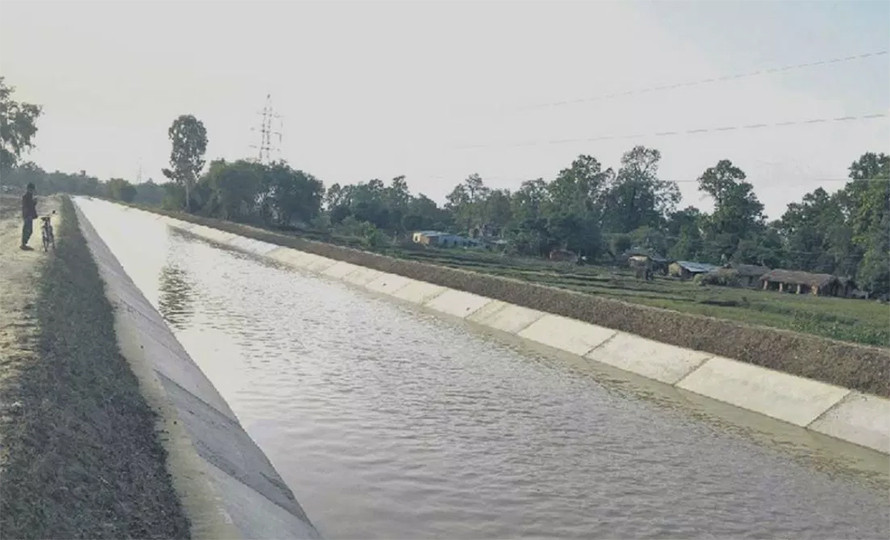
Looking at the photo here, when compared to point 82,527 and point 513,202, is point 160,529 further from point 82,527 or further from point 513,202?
point 513,202

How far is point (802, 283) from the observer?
2677 inches

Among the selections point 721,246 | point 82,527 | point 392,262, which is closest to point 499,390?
point 82,527

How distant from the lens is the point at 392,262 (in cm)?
4328

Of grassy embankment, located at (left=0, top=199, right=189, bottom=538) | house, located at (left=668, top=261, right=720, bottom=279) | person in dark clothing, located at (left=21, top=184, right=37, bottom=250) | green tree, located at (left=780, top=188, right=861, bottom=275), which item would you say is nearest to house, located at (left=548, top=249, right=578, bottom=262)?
house, located at (left=668, top=261, right=720, bottom=279)

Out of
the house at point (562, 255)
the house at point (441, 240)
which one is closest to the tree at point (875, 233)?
the house at point (562, 255)

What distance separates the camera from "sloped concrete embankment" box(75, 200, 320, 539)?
6.90 metres

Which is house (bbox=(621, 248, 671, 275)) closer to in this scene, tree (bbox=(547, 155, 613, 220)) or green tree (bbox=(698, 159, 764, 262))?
green tree (bbox=(698, 159, 764, 262))

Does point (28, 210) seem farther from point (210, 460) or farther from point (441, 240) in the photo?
point (441, 240)

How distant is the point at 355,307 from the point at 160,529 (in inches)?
927

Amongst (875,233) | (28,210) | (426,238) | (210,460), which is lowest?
(210,460)

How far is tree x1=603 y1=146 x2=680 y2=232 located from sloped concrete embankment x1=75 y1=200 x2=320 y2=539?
105494 millimetres

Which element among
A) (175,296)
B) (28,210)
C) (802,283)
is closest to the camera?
(28,210)

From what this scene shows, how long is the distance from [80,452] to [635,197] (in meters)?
113

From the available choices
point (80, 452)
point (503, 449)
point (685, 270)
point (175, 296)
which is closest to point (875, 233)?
point (685, 270)
